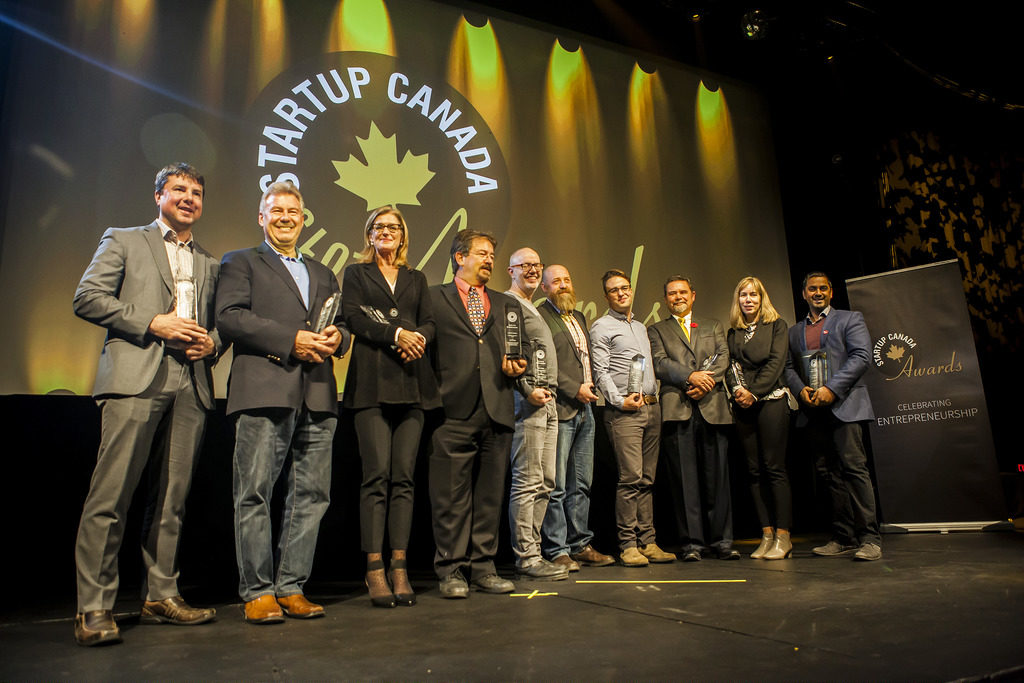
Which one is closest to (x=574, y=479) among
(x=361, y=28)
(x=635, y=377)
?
(x=635, y=377)

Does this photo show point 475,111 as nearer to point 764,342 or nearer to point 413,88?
point 413,88

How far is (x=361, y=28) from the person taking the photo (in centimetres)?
457

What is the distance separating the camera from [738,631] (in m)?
2.10

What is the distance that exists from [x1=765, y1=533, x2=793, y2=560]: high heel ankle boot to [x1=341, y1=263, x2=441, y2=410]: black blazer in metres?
2.09

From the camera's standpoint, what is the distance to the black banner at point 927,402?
5.00m

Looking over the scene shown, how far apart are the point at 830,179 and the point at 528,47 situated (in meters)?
2.93

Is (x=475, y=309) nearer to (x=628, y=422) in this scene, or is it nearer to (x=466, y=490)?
(x=466, y=490)

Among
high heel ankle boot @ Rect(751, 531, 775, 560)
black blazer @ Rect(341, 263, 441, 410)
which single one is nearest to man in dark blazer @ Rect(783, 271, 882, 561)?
high heel ankle boot @ Rect(751, 531, 775, 560)

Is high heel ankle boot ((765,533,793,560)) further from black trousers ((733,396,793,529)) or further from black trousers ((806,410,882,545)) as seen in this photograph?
black trousers ((806,410,882,545))

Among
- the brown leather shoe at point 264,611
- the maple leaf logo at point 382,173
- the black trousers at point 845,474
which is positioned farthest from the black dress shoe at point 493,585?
the maple leaf logo at point 382,173

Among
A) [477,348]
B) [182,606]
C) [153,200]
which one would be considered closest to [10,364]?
[153,200]

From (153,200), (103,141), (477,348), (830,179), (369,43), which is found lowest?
(477,348)

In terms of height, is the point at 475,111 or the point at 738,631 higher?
the point at 475,111

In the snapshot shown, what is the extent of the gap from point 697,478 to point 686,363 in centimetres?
66
